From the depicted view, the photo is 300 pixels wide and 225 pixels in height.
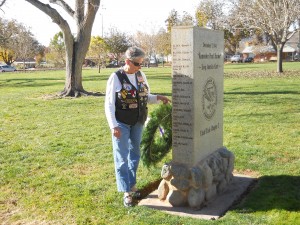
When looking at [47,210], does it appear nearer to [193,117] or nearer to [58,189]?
[58,189]

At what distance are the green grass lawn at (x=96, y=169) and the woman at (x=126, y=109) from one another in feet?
1.71

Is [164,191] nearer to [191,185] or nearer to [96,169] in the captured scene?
[191,185]

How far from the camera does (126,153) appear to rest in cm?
467

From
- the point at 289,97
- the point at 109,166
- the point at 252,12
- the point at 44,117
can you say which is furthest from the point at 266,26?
the point at 109,166

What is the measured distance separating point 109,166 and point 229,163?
6.88 ft

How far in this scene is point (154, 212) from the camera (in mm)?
4559

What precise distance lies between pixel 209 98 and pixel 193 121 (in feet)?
1.91

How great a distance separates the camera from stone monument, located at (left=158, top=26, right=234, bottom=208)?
14.7ft

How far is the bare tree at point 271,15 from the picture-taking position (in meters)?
25.8

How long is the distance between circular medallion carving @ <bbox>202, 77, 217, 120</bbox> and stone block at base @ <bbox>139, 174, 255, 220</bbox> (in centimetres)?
106

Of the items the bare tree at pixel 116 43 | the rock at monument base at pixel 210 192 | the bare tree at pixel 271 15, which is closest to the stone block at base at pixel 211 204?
the rock at monument base at pixel 210 192

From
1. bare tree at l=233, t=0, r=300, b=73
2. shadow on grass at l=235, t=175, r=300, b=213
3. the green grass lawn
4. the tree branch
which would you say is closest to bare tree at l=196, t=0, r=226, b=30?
bare tree at l=233, t=0, r=300, b=73

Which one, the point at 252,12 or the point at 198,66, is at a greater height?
the point at 252,12

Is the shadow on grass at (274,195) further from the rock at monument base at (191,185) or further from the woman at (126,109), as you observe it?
the woman at (126,109)
